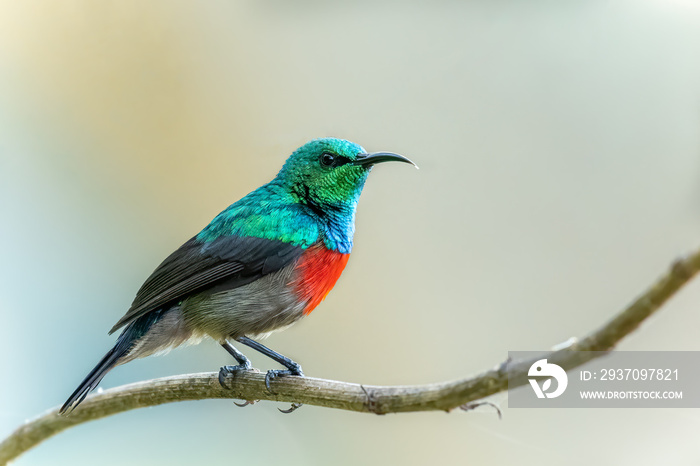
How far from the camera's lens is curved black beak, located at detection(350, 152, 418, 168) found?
3.64 metres

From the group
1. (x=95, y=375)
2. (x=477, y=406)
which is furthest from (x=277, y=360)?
(x=477, y=406)

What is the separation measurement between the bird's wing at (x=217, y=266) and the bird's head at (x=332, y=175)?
15.0 inches

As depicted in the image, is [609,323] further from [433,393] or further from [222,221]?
[222,221]

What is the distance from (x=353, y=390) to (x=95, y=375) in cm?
152

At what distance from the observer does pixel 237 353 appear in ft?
12.0

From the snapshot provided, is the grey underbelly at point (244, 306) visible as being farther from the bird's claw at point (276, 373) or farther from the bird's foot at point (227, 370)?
the bird's claw at point (276, 373)

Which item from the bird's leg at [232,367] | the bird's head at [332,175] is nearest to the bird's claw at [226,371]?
the bird's leg at [232,367]

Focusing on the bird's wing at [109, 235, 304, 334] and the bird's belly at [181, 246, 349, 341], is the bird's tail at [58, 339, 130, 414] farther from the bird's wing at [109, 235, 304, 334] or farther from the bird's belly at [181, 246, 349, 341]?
the bird's belly at [181, 246, 349, 341]

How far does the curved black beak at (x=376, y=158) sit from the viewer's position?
3643mm

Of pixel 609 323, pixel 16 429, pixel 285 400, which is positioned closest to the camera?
pixel 609 323

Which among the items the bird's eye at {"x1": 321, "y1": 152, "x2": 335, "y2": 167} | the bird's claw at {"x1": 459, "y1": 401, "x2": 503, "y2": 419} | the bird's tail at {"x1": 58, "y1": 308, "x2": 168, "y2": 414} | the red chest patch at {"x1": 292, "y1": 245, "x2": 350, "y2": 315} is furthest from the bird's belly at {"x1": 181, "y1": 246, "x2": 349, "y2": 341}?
the bird's claw at {"x1": 459, "y1": 401, "x2": 503, "y2": 419}

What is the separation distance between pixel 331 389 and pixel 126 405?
140 centimetres

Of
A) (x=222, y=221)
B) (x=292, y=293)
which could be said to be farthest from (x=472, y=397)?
(x=222, y=221)

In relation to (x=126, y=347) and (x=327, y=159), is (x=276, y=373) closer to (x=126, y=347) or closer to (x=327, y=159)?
(x=126, y=347)
